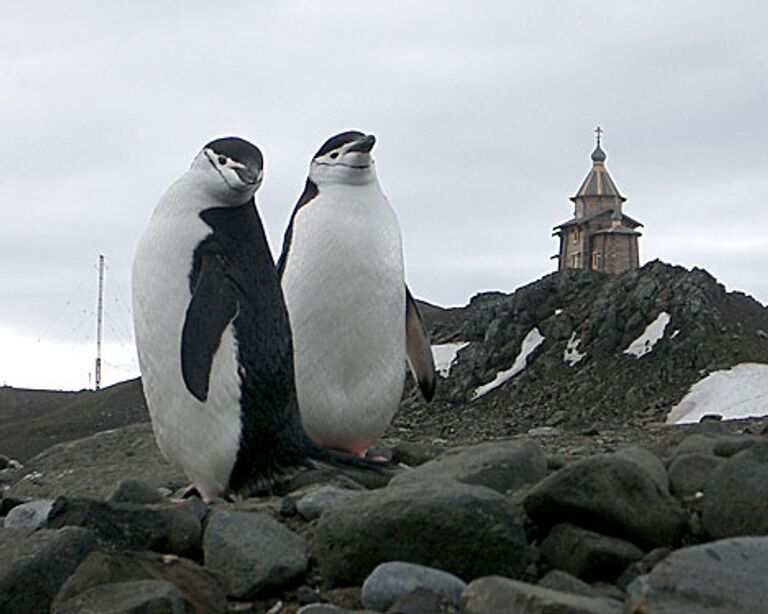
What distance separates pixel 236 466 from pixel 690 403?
65.2 feet

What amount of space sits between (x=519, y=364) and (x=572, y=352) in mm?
1614

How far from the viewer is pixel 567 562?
148 inches

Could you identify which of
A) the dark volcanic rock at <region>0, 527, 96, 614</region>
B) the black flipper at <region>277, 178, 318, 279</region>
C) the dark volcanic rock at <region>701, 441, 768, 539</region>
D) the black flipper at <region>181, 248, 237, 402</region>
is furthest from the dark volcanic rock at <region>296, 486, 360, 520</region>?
the black flipper at <region>277, 178, 318, 279</region>

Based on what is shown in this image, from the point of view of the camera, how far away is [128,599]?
11.8ft

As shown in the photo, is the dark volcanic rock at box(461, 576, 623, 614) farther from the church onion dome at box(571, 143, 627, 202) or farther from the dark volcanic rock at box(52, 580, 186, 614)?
the church onion dome at box(571, 143, 627, 202)

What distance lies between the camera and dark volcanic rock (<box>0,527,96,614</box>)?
12.9 feet

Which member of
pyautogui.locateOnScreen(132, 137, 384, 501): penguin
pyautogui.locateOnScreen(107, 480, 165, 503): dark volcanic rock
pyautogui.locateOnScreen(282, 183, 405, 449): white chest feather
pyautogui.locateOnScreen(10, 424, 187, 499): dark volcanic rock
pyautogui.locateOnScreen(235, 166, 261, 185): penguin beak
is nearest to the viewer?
pyautogui.locateOnScreen(107, 480, 165, 503): dark volcanic rock

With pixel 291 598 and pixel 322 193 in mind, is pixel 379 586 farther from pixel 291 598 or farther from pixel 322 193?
pixel 322 193

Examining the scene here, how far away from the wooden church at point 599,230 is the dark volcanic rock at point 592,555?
4593cm

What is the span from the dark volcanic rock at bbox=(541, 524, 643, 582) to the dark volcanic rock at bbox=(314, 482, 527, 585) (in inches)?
5.8

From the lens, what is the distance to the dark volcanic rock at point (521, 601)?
292 centimetres

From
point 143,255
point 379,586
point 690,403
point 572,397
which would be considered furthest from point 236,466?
point 572,397

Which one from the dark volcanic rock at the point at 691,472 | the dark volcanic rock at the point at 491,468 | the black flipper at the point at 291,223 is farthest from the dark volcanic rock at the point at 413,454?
the dark volcanic rock at the point at 691,472

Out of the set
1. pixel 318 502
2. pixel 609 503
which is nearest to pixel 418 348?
pixel 318 502
